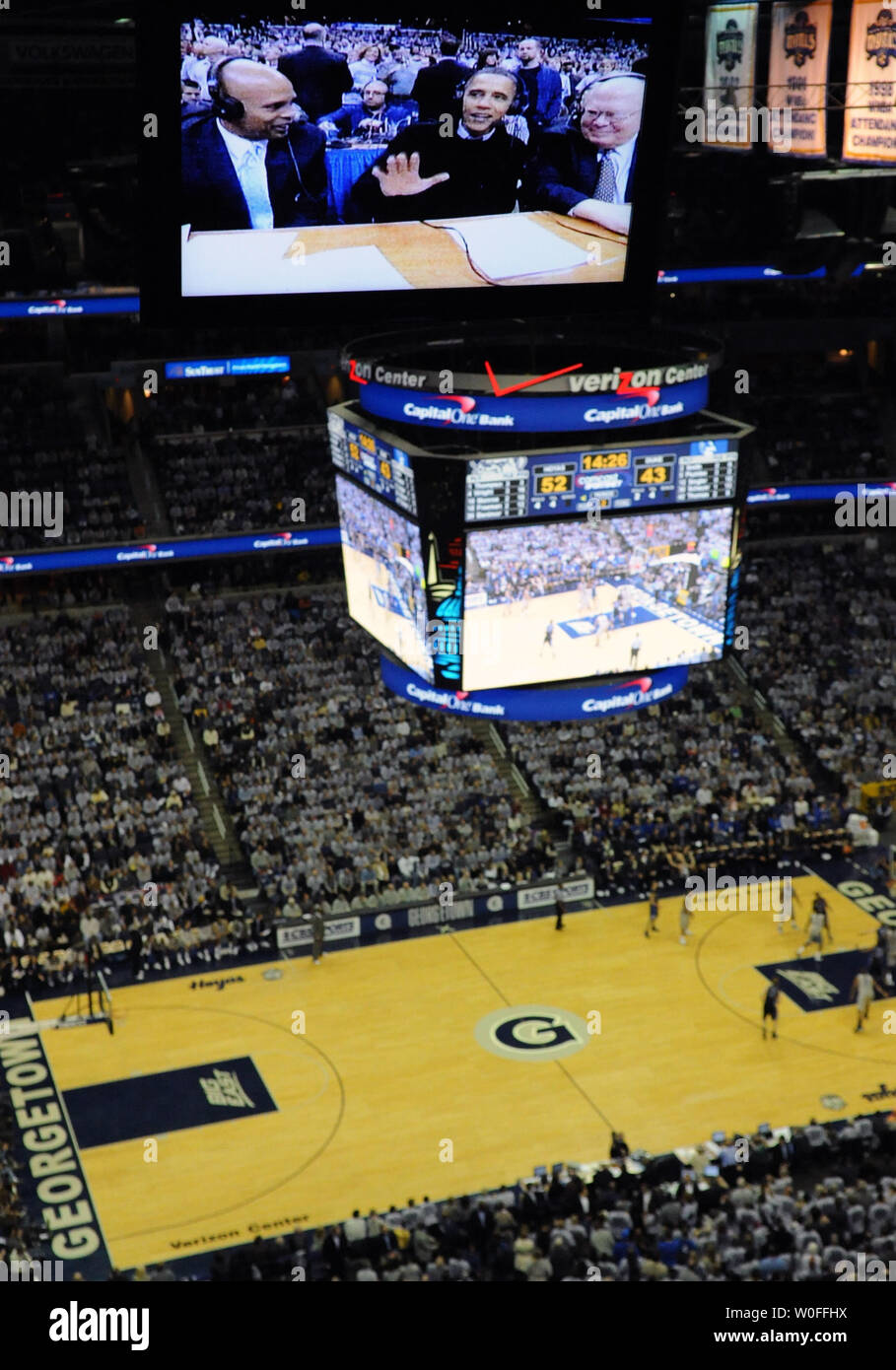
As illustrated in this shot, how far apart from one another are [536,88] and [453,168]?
1.58 m

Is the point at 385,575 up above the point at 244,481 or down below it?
above

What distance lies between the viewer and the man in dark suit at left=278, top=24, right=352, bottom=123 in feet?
72.0

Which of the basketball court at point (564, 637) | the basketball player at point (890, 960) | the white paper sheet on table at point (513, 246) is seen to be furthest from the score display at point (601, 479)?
the basketball player at point (890, 960)

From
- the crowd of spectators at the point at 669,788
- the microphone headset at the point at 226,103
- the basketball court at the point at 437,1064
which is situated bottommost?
the basketball court at the point at 437,1064

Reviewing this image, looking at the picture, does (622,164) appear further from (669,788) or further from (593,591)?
(669,788)

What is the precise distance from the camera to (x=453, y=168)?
2380 centimetres

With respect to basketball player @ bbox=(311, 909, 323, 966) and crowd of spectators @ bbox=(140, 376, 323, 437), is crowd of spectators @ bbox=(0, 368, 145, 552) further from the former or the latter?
basketball player @ bbox=(311, 909, 323, 966)

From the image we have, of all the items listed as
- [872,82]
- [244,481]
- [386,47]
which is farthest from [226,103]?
[244,481]

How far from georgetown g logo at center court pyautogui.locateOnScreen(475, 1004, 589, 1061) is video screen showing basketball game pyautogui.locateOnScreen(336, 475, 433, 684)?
7768 mm

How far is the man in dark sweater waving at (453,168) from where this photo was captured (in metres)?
23.2

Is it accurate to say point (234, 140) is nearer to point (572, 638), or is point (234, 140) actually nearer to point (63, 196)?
point (572, 638)

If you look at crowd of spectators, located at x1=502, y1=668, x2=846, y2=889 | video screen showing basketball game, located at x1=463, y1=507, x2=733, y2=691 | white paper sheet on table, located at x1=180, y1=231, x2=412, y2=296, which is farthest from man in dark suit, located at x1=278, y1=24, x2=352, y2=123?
crowd of spectators, located at x1=502, y1=668, x2=846, y2=889

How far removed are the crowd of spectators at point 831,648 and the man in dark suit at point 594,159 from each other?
18.7 metres

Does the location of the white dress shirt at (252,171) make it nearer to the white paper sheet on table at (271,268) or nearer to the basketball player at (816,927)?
the white paper sheet on table at (271,268)
